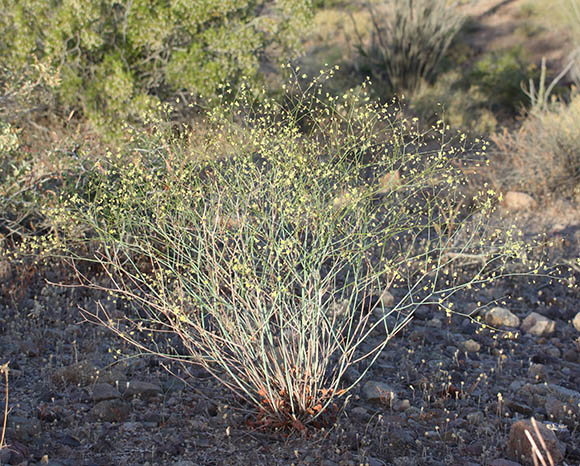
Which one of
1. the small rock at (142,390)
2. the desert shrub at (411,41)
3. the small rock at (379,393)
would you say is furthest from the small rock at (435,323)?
the desert shrub at (411,41)

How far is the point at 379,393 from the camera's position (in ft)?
12.6

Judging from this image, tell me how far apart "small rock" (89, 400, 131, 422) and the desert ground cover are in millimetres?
18

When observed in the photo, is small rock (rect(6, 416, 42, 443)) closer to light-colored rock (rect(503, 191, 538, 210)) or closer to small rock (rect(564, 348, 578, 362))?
small rock (rect(564, 348, 578, 362))

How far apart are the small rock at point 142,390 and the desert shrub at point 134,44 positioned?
5.12 meters

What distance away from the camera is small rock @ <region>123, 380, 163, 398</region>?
3803mm

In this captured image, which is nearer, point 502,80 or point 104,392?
point 104,392

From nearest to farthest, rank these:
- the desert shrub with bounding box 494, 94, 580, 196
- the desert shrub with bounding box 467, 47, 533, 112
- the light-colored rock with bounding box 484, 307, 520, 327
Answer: the light-colored rock with bounding box 484, 307, 520, 327 < the desert shrub with bounding box 494, 94, 580, 196 < the desert shrub with bounding box 467, 47, 533, 112

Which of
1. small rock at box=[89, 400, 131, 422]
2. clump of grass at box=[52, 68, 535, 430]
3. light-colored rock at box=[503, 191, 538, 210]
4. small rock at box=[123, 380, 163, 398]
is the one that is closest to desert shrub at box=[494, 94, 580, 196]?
light-colored rock at box=[503, 191, 538, 210]

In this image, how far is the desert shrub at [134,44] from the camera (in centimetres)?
844

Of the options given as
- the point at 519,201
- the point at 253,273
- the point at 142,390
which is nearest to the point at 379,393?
the point at 253,273

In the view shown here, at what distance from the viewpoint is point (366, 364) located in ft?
14.3

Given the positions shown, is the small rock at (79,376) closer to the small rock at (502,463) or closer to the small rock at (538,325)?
the small rock at (502,463)

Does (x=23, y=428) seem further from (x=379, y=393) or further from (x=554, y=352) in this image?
(x=554, y=352)

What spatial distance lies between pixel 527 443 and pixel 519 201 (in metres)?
5.01
